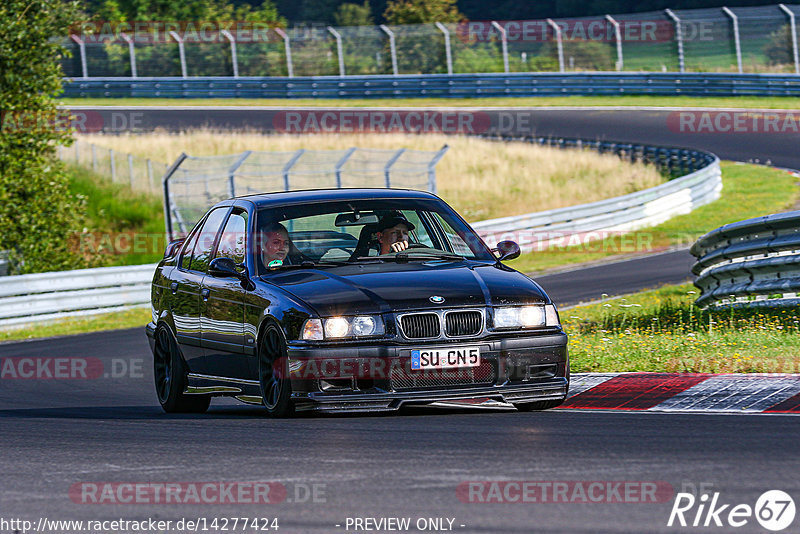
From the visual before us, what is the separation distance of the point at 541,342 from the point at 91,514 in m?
3.25

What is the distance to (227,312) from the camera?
8586 mm

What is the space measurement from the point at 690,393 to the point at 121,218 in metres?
27.7

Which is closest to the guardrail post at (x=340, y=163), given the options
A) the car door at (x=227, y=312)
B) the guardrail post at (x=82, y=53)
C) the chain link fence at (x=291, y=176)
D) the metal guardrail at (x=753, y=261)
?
the chain link fence at (x=291, y=176)

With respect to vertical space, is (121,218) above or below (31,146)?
below

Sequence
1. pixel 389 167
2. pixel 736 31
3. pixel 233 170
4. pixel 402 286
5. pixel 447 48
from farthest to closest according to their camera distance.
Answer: pixel 447 48 → pixel 736 31 → pixel 233 170 → pixel 389 167 → pixel 402 286

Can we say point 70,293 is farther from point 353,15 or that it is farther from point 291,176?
point 353,15

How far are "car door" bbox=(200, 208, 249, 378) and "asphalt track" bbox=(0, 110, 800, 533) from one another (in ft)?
1.22

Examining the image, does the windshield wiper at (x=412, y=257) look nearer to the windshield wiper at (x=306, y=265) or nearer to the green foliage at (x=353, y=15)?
the windshield wiper at (x=306, y=265)

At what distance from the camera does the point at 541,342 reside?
7629 millimetres

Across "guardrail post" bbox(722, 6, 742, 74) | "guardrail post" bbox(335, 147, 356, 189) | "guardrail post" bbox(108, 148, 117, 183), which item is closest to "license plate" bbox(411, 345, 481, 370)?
"guardrail post" bbox(335, 147, 356, 189)

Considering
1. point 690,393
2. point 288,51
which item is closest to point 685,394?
point 690,393

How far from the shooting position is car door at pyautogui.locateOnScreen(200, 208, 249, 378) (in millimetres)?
8383

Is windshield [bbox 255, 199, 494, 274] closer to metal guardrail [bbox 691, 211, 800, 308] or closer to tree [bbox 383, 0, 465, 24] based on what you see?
metal guardrail [bbox 691, 211, 800, 308]

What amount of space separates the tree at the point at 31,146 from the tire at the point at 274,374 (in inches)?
687
